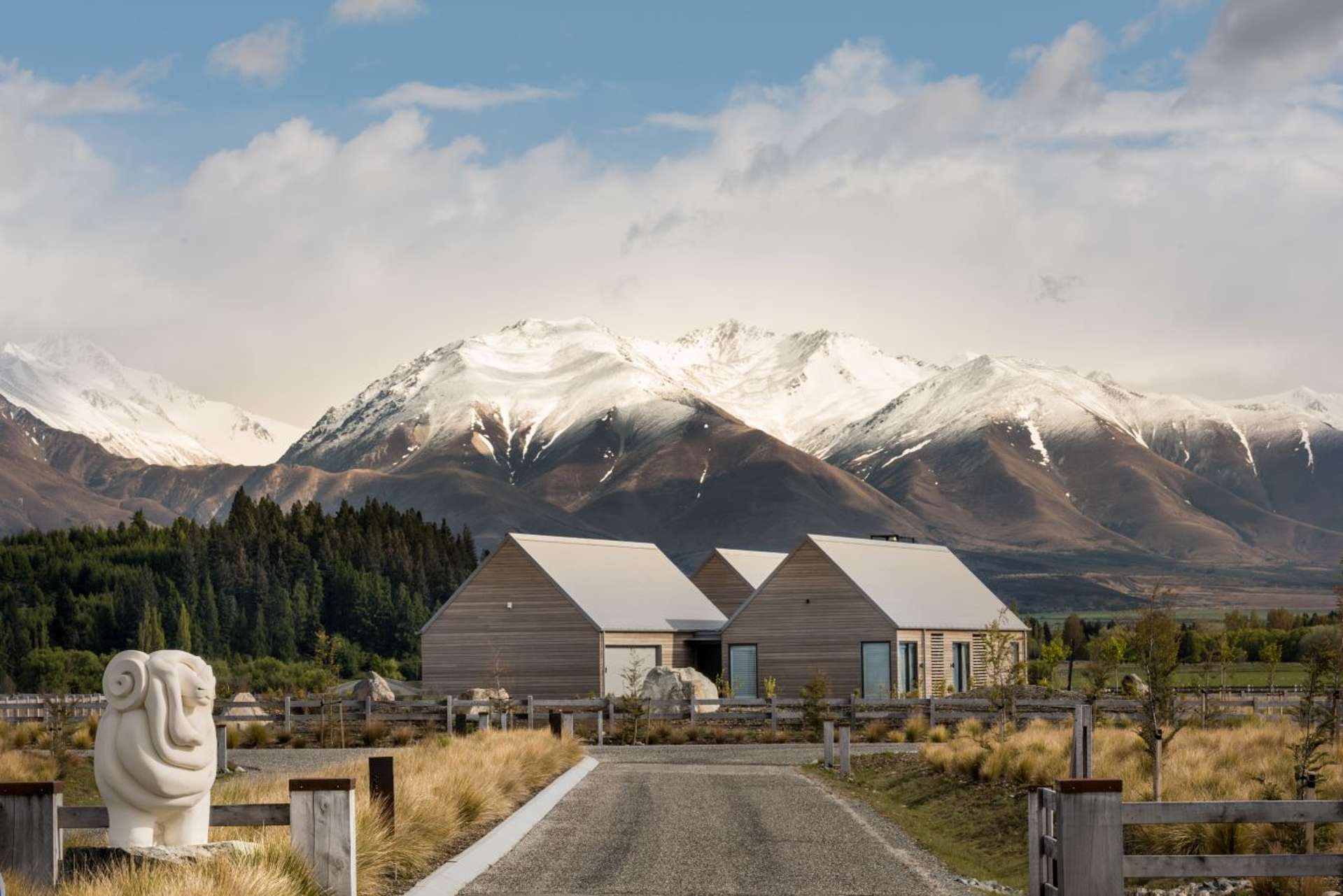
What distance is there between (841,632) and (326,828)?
153 ft

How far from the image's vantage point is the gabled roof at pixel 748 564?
75125mm

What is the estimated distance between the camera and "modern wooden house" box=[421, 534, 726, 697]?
59.2m

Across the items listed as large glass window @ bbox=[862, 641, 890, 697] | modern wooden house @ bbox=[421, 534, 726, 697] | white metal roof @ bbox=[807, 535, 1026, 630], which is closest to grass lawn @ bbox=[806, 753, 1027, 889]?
large glass window @ bbox=[862, 641, 890, 697]

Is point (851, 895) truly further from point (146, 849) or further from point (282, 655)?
point (282, 655)

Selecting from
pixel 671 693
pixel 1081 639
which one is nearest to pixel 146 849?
pixel 671 693

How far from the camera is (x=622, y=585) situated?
64.5 m

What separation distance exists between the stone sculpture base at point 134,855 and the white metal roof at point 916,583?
45431mm

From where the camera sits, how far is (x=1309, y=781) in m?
18.0

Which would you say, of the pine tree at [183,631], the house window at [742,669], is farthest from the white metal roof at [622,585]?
the pine tree at [183,631]

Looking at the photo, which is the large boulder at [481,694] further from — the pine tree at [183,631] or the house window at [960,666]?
the pine tree at [183,631]

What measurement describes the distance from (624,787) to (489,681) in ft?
106

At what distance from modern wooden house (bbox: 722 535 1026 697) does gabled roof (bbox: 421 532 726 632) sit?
3.68 meters

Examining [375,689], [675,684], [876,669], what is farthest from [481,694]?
[876,669]

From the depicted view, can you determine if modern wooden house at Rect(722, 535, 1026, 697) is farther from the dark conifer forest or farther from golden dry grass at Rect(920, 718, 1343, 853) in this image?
the dark conifer forest
